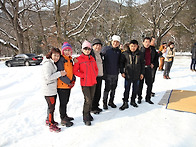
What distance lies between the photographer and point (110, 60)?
3.22 metres

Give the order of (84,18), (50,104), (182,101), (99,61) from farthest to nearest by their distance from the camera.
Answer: (84,18) < (182,101) < (99,61) < (50,104)

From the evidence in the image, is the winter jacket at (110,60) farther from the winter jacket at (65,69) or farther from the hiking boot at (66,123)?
→ the hiking boot at (66,123)

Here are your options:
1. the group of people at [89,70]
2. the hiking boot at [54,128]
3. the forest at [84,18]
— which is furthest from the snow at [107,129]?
the forest at [84,18]

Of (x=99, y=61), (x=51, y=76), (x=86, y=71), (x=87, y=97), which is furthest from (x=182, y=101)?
(x=51, y=76)

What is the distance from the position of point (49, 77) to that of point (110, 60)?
60.9 inches

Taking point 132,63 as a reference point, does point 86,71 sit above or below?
below

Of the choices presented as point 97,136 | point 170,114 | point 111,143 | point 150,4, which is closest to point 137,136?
point 111,143

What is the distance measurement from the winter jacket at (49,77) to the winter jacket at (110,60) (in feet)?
4.28

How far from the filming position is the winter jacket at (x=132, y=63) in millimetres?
3260

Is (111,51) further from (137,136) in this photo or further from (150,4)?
(150,4)

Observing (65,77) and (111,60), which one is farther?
(111,60)

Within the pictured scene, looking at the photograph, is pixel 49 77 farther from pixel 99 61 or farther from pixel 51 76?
pixel 99 61

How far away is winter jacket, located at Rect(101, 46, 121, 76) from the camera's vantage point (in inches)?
127

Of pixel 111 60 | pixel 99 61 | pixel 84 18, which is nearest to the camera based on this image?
pixel 99 61
